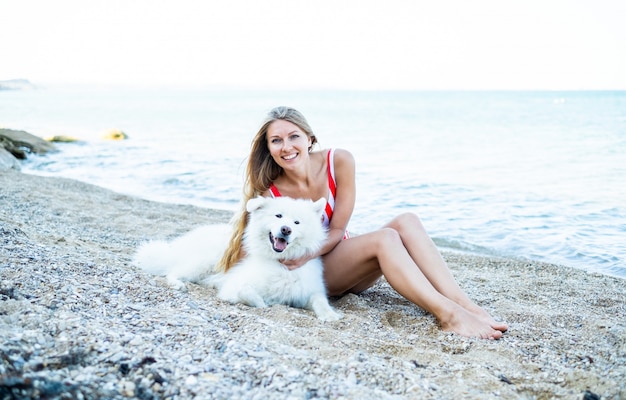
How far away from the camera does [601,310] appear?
3691mm

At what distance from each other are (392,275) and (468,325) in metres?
0.56

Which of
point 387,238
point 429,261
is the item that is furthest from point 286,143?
point 429,261

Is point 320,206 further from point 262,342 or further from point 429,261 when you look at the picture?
point 262,342

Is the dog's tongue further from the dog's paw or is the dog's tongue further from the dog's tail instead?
the dog's tail

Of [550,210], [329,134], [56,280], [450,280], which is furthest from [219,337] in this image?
[329,134]

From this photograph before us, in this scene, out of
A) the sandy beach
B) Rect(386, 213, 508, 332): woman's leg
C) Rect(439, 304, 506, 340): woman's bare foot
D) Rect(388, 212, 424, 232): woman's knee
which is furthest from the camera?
Rect(388, 212, 424, 232): woman's knee

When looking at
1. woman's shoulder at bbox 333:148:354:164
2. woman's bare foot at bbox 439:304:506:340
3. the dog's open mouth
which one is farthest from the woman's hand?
woman's bare foot at bbox 439:304:506:340

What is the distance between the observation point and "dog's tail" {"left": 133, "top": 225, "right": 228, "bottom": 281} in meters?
3.91

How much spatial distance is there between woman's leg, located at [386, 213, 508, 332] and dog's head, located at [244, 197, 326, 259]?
59 cm

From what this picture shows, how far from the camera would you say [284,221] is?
3.42m

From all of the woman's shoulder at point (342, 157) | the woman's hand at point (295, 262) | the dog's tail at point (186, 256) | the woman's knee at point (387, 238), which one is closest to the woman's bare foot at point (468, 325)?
the woman's knee at point (387, 238)

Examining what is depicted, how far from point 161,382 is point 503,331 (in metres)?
2.05

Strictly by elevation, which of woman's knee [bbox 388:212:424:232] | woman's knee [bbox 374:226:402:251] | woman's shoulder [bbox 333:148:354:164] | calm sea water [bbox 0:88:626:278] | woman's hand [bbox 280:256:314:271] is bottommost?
calm sea water [bbox 0:88:626:278]

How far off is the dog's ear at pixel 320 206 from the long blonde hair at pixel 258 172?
54 cm
